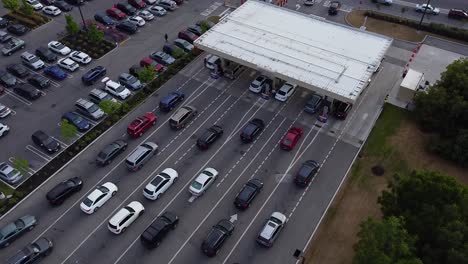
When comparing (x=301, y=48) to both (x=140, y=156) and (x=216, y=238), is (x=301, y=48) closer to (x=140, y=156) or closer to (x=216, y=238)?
(x=140, y=156)

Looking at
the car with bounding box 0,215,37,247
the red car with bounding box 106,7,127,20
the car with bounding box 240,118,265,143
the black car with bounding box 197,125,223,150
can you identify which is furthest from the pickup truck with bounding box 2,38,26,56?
the car with bounding box 240,118,265,143

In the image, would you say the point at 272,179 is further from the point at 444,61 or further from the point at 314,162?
the point at 444,61

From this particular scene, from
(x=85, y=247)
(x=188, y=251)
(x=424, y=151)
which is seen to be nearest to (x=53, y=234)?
(x=85, y=247)

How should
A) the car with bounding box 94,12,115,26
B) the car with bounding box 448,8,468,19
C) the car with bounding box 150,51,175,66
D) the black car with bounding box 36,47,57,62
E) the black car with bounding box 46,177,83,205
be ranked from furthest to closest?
the car with bounding box 448,8,468,19
the car with bounding box 94,12,115,26
the black car with bounding box 36,47,57,62
the car with bounding box 150,51,175,66
the black car with bounding box 46,177,83,205

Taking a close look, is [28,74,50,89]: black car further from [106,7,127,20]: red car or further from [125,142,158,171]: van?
[125,142,158,171]: van

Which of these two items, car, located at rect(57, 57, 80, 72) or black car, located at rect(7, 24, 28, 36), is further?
black car, located at rect(7, 24, 28, 36)

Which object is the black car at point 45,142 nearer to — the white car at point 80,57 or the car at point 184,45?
the white car at point 80,57

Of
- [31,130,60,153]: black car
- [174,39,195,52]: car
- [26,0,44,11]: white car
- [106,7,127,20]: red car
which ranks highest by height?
[106,7,127,20]: red car
